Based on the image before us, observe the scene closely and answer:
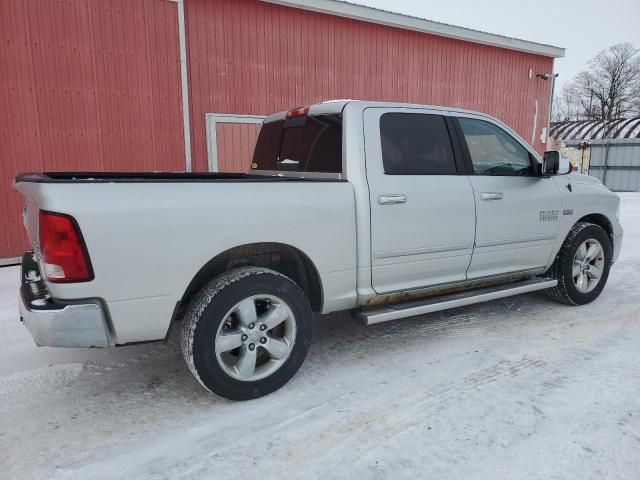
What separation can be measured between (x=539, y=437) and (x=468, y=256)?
5.11 feet

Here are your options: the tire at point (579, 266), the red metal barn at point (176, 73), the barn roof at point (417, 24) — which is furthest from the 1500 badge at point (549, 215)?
the barn roof at point (417, 24)

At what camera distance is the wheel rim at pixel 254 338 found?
2.82 meters

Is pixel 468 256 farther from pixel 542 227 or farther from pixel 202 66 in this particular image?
pixel 202 66

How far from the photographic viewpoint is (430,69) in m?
10.3

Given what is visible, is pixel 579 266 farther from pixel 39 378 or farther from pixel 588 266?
pixel 39 378

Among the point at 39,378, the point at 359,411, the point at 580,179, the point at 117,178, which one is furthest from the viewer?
the point at 580,179

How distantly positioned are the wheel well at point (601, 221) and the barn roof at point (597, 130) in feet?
70.6

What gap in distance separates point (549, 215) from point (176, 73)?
19.2ft

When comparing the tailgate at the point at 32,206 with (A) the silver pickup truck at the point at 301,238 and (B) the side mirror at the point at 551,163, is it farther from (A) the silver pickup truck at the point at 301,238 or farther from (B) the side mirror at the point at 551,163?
(B) the side mirror at the point at 551,163

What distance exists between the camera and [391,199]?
10.8 feet

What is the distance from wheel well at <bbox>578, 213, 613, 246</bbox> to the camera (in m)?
4.73

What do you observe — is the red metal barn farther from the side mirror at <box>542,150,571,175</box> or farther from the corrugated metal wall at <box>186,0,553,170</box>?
the side mirror at <box>542,150,571,175</box>

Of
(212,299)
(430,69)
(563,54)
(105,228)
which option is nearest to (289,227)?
(212,299)

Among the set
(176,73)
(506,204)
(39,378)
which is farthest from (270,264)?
(176,73)
